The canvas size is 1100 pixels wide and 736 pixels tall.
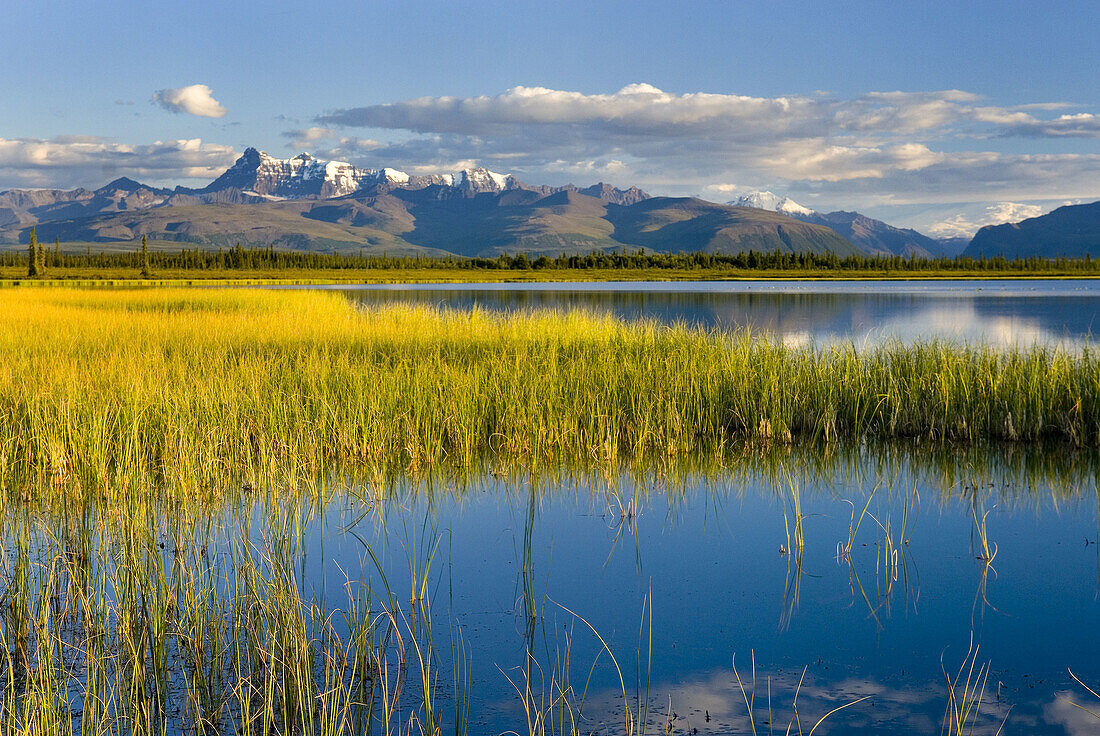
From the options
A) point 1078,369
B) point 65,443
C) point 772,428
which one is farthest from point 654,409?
point 65,443

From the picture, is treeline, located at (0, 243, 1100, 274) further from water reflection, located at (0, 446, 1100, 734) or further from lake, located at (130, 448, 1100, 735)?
water reflection, located at (0, 446, 1100, 734)

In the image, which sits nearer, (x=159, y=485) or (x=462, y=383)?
(x=159, y=485)

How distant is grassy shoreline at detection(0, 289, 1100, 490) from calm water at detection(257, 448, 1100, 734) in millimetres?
1534

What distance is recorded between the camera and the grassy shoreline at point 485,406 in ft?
32.7

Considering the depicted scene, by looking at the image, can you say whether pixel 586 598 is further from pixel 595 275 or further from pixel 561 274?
pixel 561 274

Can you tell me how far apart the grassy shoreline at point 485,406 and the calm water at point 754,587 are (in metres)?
1.53

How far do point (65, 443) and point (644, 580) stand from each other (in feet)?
22.5

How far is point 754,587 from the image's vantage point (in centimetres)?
704

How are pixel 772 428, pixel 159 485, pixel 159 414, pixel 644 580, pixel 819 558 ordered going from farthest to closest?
pixel 772 428
pixel 159 414
pixel 159 485
pixel 819 558
pixel 644 580

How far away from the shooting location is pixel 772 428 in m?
12.5

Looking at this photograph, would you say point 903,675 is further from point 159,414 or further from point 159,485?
point 159,414

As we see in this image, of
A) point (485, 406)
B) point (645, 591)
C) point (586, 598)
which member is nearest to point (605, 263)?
point (485, 406)

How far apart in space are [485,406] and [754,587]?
6179 millimetres

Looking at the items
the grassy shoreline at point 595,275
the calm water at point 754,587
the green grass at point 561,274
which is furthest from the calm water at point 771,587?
the green grass at point 561,274
